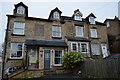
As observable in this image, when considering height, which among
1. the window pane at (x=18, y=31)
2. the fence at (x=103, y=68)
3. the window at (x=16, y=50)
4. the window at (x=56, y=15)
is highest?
the window at (x=56, y=15)

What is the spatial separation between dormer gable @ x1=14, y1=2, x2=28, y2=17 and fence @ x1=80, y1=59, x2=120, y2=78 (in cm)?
1159

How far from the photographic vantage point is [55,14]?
17.4 m

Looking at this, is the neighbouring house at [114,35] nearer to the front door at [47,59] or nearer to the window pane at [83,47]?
the window pane at [83,47]

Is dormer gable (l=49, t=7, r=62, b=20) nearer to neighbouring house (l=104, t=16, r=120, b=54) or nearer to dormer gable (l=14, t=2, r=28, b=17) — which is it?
dormer gable (l=14, t=2, r=28, b=17)

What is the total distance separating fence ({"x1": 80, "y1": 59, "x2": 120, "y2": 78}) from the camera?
23.1 ft

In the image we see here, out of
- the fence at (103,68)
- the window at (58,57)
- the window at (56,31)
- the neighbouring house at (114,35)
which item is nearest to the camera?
the fence at (103,68)

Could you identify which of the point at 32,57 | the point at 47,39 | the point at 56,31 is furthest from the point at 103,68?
the point at 56,31

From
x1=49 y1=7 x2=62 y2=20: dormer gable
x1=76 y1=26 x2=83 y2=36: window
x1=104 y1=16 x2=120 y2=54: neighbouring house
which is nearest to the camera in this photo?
x1=49 y1=7 x2=62 y2=20: dormer gable

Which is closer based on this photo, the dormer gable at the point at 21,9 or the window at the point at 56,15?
the dormer gable at the point at 21,9

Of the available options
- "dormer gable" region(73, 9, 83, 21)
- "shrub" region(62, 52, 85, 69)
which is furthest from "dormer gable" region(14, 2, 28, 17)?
"shrub" region(62, 52, 85, 69)

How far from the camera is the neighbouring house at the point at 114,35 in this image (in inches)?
839

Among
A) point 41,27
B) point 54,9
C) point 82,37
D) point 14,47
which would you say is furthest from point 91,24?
point 14,47

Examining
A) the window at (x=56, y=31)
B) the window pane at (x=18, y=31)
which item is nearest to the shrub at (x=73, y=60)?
the window at (x=56, y=31)

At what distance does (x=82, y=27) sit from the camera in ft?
59.8
